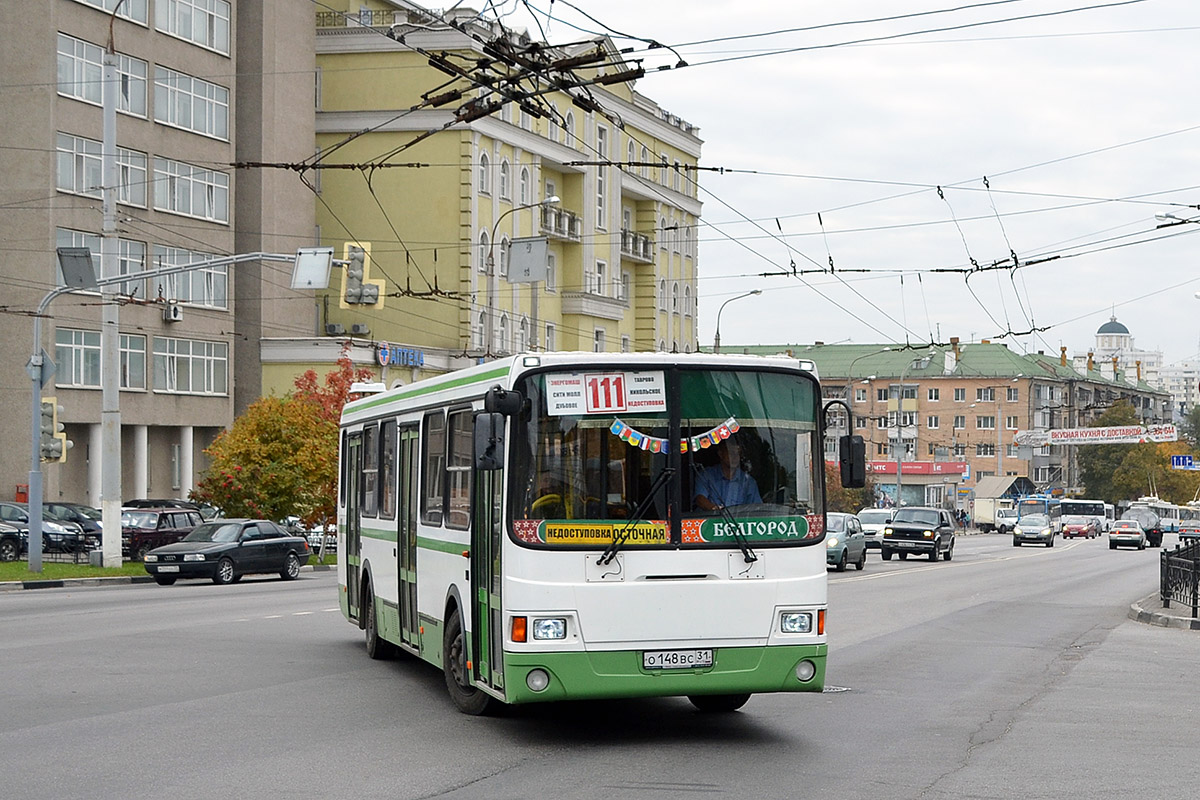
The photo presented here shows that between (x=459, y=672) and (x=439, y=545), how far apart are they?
3.82ft

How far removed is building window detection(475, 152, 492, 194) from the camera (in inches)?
2340

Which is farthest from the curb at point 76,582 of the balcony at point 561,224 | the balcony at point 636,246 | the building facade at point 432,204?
the balcony at point 636,246

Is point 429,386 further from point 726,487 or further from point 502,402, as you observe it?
point 726,487

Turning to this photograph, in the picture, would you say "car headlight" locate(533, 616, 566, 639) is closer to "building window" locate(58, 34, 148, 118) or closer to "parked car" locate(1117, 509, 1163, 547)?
"building window" locate(58, 34, 148, 118)

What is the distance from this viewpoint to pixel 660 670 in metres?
11.1

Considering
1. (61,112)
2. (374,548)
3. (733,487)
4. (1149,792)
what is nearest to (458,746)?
(733,487)

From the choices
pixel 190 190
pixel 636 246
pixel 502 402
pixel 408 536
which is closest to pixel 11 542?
pixel 190 190

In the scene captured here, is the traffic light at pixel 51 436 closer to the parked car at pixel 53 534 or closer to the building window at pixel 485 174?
the parked car at pixel 53 534

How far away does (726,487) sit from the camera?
11383 millimetres

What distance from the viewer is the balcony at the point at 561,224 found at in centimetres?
6366

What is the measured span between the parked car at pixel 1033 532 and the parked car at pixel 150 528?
45517 millimetres

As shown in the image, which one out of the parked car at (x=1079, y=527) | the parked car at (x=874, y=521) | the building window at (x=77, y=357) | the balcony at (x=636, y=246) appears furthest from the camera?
the parked car at (x=1079, y=527)

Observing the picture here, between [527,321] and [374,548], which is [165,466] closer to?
[527,321]

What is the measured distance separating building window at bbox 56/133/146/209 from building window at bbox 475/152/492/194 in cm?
1258
